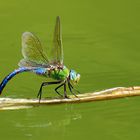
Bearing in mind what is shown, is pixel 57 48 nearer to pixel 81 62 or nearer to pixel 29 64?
pixel 29 64

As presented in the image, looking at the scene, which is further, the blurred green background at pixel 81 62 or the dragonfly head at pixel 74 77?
the dragonfly head at pixel 74 77

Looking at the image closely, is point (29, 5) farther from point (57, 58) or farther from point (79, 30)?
point (57, 58)

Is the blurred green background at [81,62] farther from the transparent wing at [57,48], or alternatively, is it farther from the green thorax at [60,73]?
the transparent wing at [57,48]

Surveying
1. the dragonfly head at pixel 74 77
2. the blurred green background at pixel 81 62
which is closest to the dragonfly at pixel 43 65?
the dragonfly head at pixel 74 77

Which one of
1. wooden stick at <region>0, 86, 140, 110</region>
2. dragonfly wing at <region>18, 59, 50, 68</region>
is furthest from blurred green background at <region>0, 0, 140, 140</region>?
dragonfly wing at <region>18, 59, 50, 68</region>

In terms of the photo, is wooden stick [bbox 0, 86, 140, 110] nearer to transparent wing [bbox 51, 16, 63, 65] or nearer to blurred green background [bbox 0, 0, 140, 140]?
blurred green background [bbox 0, 0, 140, 140]

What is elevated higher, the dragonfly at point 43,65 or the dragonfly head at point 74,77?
the dragonfly at point 43,65

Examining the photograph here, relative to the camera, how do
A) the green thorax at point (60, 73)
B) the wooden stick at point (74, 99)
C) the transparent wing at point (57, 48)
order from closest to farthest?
the wooden stick at point (74, 99), the transparent wing at point (57, 48), the green thorax at point (60, 73)
